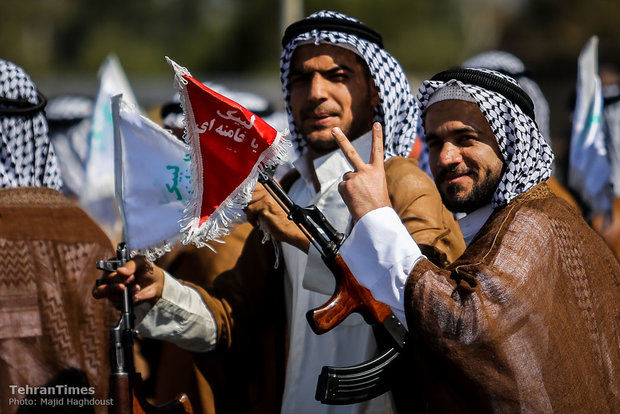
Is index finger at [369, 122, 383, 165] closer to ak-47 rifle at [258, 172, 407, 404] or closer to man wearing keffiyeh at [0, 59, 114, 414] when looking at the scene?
ak-47 rifle at [258, 172, 407, 404]

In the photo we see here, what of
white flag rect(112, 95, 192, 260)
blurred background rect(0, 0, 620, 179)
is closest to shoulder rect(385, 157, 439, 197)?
white flag rect(112, 95, 192, 260)

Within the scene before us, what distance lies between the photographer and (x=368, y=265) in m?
3.08

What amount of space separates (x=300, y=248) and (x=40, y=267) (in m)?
1.19

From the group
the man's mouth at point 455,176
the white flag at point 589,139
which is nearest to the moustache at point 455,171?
the man's mouth at point 455,176

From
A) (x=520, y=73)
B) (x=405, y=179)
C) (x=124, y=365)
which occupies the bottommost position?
(x=124, y=365)

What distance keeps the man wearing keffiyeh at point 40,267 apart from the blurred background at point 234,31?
32.8 meters

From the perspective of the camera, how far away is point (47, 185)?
13.9 ft

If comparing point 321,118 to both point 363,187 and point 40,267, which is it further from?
point 40,267

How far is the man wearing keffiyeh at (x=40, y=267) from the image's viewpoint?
3.90 meters

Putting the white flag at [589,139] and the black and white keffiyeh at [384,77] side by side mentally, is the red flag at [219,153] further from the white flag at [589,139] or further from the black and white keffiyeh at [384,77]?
the white flag at [589,139]

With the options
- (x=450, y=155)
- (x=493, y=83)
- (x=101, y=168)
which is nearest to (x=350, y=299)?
(x=450, y=155)

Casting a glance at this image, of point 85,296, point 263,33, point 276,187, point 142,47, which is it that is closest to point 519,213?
point 276,187

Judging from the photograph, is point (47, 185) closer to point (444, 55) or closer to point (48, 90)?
point (48, 90)

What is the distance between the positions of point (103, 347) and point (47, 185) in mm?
782
